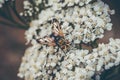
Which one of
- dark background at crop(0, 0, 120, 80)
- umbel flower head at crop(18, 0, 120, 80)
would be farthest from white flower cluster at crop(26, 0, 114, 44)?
dark background at crop(0, 0, 120, 80)

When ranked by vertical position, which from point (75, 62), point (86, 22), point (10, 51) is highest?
point (10, 51)

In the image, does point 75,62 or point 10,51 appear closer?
point 75,62

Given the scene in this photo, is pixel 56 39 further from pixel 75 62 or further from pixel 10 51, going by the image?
pixel 10 51

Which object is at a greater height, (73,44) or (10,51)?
(10,51)

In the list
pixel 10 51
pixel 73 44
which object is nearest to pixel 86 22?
pixel 73 44

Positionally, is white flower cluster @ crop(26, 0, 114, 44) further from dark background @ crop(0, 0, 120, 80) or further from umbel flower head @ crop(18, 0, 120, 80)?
dark background @ crop(0, 0, 120, 80)

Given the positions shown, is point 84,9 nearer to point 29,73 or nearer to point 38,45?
point 38,45

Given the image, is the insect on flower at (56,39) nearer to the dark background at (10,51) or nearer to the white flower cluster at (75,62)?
the white flower cluster at (75,62)

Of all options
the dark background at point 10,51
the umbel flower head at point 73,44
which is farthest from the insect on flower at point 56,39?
the dark background at point 10,51
